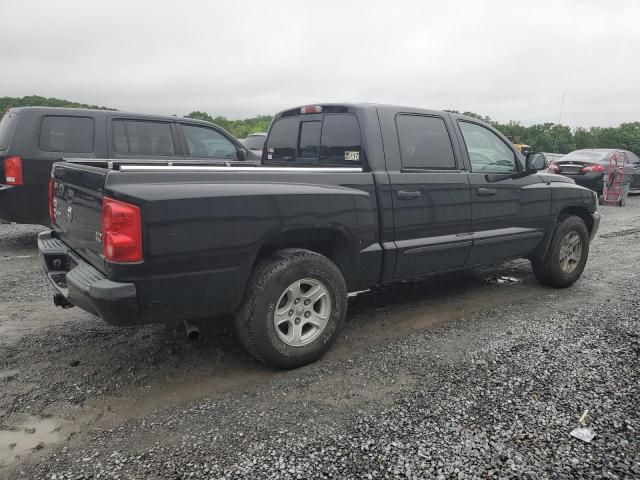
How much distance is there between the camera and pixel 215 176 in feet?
9.78

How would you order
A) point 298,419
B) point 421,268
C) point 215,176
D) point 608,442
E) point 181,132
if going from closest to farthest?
1. point 608,442
2. point 298,419
3. point 215,176
4. point 421,268
5. point 181,132

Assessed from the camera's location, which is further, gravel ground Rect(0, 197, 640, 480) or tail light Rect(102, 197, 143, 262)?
tail light Rect(102, 197, 143, 262)

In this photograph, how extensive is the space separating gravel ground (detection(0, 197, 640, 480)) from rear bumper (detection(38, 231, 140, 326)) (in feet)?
1.86

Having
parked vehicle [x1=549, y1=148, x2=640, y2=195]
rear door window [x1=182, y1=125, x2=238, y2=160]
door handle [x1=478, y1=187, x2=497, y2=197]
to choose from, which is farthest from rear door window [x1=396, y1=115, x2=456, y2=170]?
parked vehicle [x1=549, y1=148, x2=640, y2=195]

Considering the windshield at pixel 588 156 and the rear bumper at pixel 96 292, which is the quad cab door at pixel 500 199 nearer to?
the rear bumper at pixel 96 292

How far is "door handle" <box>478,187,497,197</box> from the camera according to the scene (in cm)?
445

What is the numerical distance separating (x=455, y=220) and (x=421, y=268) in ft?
1.77

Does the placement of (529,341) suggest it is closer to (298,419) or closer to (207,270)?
(298,419)

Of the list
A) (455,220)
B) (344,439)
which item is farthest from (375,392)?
(455,220)

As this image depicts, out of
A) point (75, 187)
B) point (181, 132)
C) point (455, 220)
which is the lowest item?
point (455, 220)

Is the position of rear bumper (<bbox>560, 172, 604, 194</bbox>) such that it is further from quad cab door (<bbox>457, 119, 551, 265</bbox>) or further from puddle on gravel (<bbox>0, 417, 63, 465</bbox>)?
puddle on gravel (<bbox>0, 417, 63, 465</bbox>)

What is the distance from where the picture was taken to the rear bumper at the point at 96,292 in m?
2.66

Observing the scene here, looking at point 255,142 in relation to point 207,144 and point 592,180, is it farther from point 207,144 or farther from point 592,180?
point 592,180

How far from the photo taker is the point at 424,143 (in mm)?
4164
